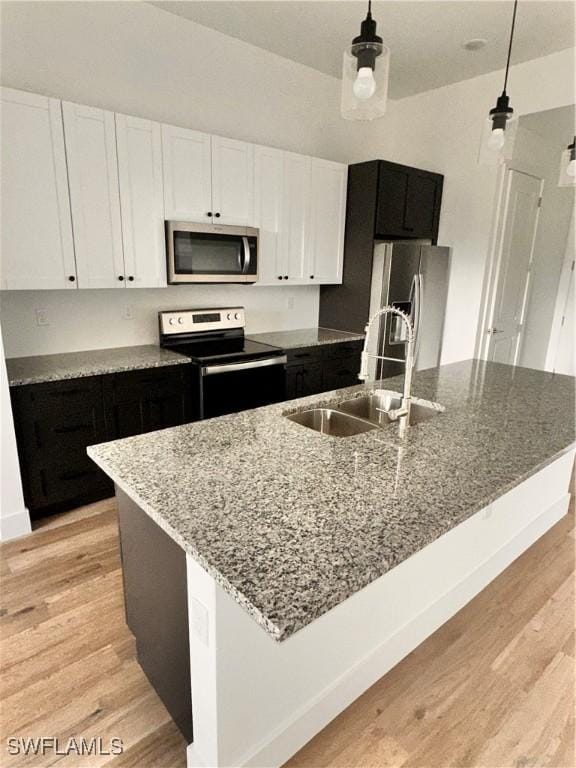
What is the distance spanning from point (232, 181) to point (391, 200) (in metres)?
1.38

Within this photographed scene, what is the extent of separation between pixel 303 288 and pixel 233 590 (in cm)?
356

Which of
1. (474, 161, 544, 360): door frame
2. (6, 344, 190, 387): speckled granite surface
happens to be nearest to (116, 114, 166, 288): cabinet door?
(6, 344, 190, 387): speckled granite surface

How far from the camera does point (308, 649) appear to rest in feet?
4.58

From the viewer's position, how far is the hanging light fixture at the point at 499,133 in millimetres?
1789

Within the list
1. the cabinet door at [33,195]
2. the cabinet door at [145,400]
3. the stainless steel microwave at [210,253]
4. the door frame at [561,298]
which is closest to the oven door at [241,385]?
the cabinet door at [145,400]

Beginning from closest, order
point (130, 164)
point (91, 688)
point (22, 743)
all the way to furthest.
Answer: point (22, 743) < point (91, 688) < point (130, 164)

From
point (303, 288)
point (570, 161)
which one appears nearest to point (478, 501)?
point (570, 161)

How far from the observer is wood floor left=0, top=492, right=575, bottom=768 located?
4.88ft

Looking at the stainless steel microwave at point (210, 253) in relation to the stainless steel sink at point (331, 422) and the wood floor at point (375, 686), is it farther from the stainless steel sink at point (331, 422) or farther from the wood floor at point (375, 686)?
the wood floor at point (375, 686)

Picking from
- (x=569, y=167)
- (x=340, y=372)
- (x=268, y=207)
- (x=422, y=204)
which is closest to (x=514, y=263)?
(x=422, y=204)

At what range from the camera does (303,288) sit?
4191mm

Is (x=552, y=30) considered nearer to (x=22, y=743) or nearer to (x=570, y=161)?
(x=570, y=161)

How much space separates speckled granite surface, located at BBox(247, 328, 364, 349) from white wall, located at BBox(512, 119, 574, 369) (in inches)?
79.4

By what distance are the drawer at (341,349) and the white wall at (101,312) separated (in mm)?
643
